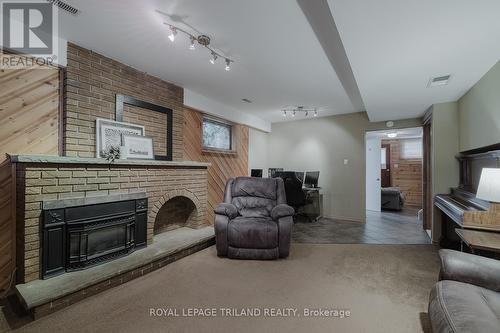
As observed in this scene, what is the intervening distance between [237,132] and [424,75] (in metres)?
3.52

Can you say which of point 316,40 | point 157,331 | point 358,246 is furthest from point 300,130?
point 157,331

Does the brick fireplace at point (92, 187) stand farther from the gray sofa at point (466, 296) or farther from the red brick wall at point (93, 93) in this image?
the gray sofa at point (466, 296)

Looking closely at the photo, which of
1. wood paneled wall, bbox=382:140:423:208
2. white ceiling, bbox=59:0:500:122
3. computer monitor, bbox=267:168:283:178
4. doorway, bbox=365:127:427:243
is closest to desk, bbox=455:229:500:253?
white ceiling, bbox=59:0:500:122

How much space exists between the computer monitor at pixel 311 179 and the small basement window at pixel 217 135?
1.97 m

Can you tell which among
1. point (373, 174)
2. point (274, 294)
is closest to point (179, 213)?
point (274, 294)

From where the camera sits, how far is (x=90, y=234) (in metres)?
2.36

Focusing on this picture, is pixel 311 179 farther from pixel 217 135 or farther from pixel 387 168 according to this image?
pixel 387 168

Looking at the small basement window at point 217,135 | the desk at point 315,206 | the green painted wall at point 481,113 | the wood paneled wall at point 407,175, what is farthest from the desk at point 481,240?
the wood paneled wall at point 407,175

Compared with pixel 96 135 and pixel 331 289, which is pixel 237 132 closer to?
pixel 96 135

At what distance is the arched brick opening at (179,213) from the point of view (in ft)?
11.6

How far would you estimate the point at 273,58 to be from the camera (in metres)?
2.73

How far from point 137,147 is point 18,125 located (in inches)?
44.7

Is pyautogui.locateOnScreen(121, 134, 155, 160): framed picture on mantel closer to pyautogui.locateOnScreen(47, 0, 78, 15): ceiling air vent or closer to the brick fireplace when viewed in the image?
the brick fireplace

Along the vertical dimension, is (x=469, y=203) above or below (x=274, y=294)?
above
